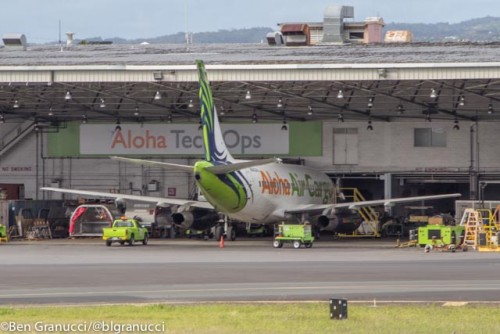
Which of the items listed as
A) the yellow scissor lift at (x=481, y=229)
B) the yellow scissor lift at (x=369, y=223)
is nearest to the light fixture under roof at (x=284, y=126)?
the yellow scissor lift at (x=369, y=223)

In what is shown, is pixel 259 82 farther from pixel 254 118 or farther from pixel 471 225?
pixel 471 225

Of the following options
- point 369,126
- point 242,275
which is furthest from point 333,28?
point 242,275

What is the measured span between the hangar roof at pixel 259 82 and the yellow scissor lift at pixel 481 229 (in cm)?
645

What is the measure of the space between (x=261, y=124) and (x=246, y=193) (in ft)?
51.3

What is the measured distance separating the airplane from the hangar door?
1668 mm

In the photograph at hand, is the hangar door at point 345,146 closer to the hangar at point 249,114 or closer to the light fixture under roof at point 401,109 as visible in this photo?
the hangar at point 249,114

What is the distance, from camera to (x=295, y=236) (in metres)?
52.6

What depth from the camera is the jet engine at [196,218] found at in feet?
194

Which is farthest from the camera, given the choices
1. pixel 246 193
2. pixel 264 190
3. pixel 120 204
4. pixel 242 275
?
pixel 120 204

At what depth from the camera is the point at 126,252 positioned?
4762 cm

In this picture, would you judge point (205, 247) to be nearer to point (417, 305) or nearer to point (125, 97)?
point (125, 97)

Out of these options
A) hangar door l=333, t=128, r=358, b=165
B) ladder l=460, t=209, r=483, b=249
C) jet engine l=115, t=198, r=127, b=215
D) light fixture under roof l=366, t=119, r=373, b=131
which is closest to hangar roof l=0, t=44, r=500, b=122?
light fixture under roof l=366, t=119, r=373, b=131

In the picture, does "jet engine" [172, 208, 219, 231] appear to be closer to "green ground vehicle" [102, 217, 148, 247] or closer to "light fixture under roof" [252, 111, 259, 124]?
→ "green ground vehicle" [102, 217, 148, 247]

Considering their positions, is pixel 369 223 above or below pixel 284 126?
below
